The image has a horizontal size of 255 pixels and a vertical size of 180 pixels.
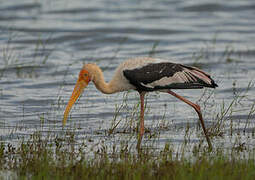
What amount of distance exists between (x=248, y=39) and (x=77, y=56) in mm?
5109

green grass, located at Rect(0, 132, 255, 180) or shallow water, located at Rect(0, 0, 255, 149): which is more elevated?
shallow water, located at Rect(0, 0, 255, 149)

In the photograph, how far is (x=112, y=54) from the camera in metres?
16.9

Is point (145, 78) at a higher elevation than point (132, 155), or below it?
higher

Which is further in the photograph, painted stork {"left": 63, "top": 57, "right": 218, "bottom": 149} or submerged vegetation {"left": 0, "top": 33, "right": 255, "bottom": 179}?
painted stork {"left": 63, "top": 57, "right": 218, "bottom": 149}

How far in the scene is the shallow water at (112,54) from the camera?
10.3 m

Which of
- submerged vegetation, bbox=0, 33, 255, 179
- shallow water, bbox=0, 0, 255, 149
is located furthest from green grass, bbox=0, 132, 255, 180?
shallow water, bbox=0, 0, 255, 149

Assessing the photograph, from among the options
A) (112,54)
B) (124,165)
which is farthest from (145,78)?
(112,54)

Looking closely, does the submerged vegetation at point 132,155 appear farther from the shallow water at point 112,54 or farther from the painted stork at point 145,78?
the painted stork at point 145,78

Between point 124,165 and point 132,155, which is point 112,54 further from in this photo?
point 124,165

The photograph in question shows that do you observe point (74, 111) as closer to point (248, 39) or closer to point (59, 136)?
point (59, 136)

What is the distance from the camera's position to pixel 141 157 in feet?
24.2

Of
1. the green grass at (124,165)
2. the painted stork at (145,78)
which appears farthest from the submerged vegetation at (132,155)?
the painted stork at (145,78)

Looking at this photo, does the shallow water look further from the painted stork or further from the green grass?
the green grass

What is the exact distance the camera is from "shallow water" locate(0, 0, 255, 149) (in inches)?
404
